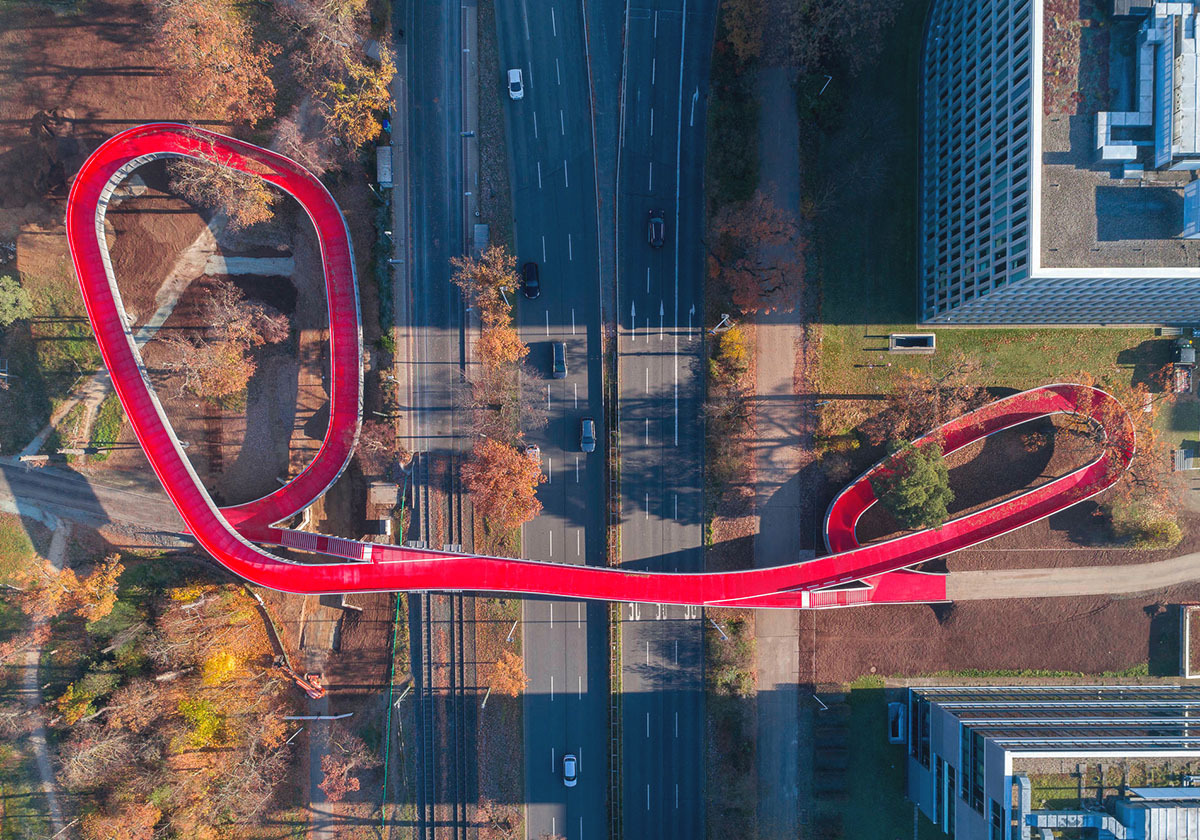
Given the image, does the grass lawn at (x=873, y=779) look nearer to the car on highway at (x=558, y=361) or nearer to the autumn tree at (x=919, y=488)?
the autumn tree at (x=919, y=488)

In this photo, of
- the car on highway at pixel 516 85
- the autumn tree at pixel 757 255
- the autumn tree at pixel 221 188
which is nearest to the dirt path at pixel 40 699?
the autumn tree at pixel 221 188

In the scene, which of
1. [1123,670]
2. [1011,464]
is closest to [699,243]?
[1011,464]

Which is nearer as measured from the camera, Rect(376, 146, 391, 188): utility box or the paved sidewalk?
Rect(376, 146, 391, 188): utility box

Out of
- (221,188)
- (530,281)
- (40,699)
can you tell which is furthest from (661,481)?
(40,699)

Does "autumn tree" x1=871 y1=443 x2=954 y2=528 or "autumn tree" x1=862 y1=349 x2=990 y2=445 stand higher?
"autumn tree" x1=862 y1=349 x2=990 y2=445

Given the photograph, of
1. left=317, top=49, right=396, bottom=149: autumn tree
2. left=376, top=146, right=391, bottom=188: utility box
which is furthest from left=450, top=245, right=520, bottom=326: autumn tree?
left=317, top=49, right=396, bottom=149: autumn tree

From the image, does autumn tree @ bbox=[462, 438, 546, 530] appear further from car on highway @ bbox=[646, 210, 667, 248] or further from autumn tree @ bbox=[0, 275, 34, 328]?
autumn tree @ bbox=[0, 275, 34, 328]
